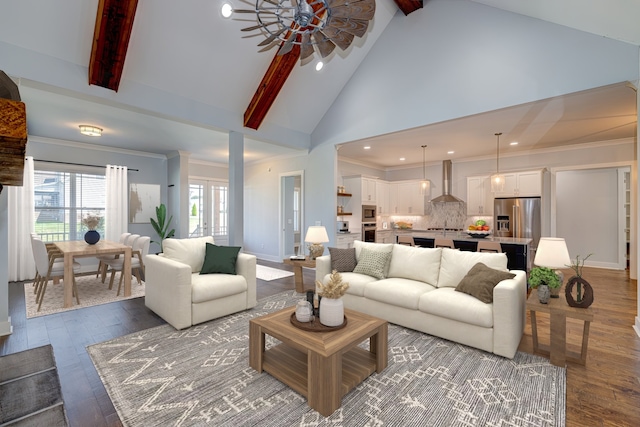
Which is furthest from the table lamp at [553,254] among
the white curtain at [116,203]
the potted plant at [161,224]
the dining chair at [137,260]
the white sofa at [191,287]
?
the white curtain at [116,203]

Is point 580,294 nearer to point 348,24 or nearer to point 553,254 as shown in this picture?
point 553,254

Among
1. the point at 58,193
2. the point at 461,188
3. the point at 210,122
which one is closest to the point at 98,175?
the point at 58,193

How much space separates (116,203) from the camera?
651cm

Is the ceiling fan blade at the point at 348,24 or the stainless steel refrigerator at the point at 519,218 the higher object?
the ceiling fan blade at the point at 348,24

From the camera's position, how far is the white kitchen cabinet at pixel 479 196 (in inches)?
283

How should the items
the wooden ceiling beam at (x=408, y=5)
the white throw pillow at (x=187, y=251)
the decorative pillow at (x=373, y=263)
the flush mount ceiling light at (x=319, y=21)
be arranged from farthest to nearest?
the wooden ceiling beam at (x=408, y=5), the white throw pillow at (x=187, y=251), the decorative pillow at (x=373, y=263), the flush mount ceiling light at (x=319, y=21)

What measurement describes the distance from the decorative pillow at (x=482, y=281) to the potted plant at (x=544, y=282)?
0.20 meters

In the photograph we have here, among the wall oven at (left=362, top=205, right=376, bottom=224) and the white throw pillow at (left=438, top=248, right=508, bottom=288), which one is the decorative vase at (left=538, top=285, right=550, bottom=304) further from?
the wall oven at (left=362, top=205, right=376, bottom=224)

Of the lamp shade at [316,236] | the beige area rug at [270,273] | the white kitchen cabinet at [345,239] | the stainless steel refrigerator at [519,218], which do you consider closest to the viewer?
the lamp shade at [316,236]

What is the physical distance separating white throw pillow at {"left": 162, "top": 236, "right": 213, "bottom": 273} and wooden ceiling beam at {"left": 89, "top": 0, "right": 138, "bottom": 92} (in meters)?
2.00

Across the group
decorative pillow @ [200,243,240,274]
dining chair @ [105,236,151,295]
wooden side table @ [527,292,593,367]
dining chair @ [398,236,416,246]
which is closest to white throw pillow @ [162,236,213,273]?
decorative pillow @ [200,243,240,274]

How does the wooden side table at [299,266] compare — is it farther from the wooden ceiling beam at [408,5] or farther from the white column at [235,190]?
the wooden ceiling beam at [408,5]

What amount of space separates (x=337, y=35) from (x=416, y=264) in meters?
2.69

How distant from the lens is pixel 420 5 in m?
4.52
